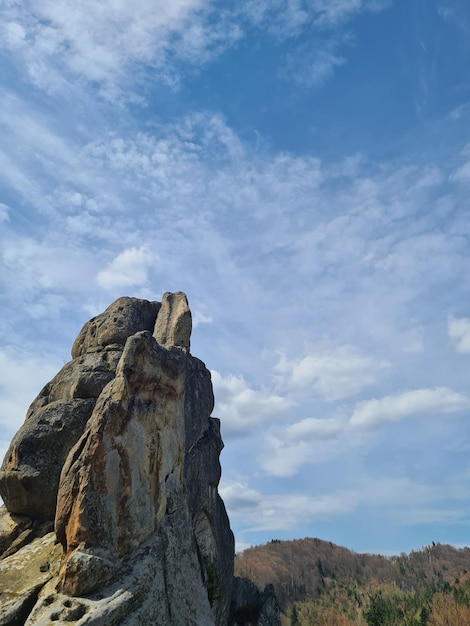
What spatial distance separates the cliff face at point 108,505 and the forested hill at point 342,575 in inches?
3124

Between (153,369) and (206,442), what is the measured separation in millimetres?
11193

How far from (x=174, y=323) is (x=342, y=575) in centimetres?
15037

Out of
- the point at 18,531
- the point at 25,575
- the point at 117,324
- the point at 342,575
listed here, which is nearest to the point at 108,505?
the point at 25,575

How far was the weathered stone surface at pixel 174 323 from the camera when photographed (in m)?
29.1

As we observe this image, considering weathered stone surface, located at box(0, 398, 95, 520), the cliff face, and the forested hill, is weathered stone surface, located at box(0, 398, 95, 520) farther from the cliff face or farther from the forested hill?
the forested hill

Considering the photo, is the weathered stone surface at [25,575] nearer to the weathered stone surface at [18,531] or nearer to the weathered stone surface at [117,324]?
the weathered stone surface at [18,531]

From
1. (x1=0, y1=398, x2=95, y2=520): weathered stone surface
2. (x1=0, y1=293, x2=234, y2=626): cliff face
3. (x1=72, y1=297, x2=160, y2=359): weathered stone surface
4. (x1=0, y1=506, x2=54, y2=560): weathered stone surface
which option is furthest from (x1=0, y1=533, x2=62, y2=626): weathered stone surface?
(x1=72, y1=297, x2=160, y2=359): weathered stone surface

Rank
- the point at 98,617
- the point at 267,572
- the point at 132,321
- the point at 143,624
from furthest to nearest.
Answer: the point at 267,572 → the point at 132,321 → the point at 143,624 → the point at 98,617

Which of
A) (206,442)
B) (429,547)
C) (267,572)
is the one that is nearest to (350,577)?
(267,572)

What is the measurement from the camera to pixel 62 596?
15.7 m

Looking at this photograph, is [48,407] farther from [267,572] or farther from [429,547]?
[429,547]

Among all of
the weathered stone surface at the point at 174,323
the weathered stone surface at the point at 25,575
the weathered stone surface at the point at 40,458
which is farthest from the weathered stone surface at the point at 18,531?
the weathered stone surface at the point at 174,323

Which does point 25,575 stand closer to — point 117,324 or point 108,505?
point 108,505

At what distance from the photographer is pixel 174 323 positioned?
29.5m
